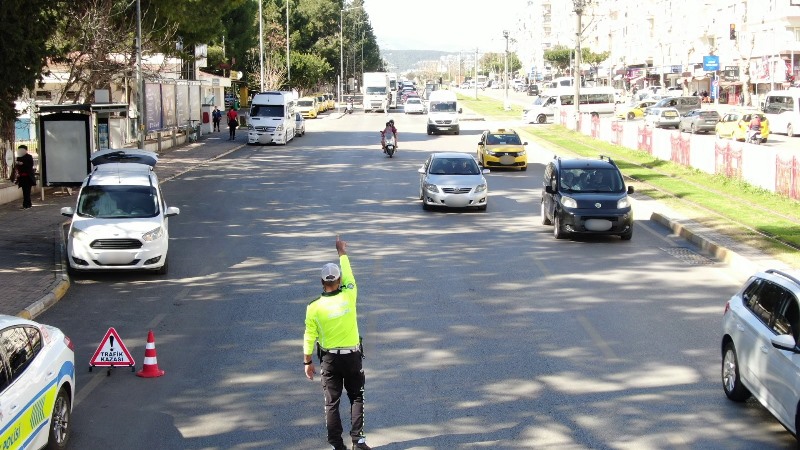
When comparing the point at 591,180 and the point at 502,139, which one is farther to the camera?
the point at 502,139

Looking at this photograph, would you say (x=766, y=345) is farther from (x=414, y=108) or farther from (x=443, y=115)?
(x=414, y=108)

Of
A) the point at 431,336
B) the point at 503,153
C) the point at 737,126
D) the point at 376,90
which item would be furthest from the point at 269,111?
the point at 431,336

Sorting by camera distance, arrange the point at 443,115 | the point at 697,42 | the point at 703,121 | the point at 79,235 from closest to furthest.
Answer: the point at 79,235, the point at 703,121, the point at 443,115, the point at 697,42

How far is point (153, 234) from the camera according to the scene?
57.8 feet

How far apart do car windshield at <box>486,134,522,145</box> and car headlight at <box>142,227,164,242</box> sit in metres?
21.5

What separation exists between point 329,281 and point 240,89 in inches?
3820

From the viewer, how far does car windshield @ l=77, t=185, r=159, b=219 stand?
18.4 meters

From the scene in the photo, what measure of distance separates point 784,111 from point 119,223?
4284 centimetres

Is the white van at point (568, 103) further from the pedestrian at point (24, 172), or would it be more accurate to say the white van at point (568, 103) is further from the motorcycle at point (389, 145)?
the pedestrian at point (24, 172)

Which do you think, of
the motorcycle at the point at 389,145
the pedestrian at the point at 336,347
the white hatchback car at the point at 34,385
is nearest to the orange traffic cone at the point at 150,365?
the white hatchback car at the point at 34,385

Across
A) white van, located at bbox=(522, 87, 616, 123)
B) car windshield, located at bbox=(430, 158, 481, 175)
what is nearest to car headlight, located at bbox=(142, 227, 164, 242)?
car windshield, located at bbox=(430, 158, 481, 175)

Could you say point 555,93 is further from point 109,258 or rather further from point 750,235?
point 109,258

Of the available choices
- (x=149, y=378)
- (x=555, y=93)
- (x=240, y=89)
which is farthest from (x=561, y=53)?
(x=149, y=378)

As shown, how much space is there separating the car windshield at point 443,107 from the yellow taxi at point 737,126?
50.4 feet
